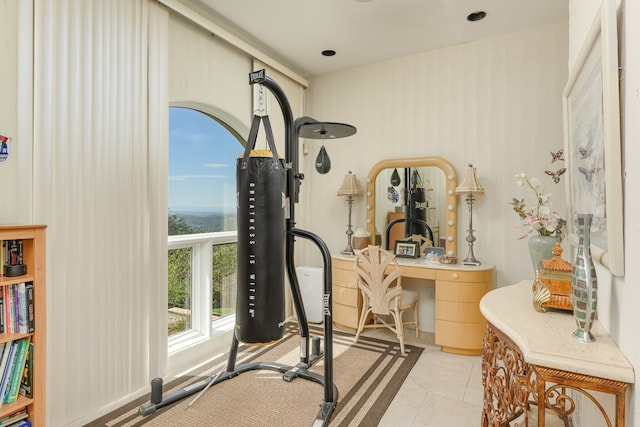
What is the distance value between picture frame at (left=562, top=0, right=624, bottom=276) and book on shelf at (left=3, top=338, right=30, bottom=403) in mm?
2471

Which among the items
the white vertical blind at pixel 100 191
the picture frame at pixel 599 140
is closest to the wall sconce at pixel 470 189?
the picture frame at pixel 599 140

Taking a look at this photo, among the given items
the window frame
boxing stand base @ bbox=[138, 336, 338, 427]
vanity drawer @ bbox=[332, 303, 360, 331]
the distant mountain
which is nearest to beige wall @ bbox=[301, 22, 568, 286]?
vanity drawer @ bbox=[332, 303, 360, 331]

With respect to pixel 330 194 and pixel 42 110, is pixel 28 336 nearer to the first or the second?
pixel 42 110

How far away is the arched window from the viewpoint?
3086 millimetres

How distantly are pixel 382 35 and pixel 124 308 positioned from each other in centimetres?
320

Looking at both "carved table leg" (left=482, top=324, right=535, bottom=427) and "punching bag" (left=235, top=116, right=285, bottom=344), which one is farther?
"punching bag" (left=235, top=116, right=285, bottom=344)

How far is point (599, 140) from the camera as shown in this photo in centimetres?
129

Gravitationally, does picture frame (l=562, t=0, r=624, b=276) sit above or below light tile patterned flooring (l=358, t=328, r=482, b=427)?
above

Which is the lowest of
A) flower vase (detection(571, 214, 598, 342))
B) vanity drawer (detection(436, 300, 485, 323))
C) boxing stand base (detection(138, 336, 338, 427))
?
boxing stand base (detection(138, 336, 338, 427))

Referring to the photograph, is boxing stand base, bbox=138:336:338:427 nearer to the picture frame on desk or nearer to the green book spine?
the green book spine

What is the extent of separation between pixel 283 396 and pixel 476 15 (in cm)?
342

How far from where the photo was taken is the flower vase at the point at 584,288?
1.18 metres

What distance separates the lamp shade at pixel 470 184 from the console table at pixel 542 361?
1.68 meters

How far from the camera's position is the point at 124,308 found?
2363 millimetres
